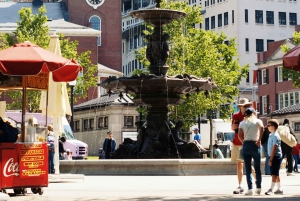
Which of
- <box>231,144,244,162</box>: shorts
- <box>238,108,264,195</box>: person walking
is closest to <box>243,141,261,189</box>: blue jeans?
<box>238,108,264,195</box>: person walking

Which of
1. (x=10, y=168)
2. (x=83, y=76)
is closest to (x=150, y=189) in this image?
(x=10, y=168)

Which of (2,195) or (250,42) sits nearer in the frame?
(2,195)

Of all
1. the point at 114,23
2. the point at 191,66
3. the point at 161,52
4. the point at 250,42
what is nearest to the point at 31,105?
the point at 191,66

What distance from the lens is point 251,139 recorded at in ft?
50.0

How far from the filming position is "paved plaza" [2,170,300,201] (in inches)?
584

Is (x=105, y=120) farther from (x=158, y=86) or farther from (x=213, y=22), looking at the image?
(x=158, y=86)

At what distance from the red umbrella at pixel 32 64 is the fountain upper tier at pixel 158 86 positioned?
7143mm

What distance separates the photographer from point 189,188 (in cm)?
1720

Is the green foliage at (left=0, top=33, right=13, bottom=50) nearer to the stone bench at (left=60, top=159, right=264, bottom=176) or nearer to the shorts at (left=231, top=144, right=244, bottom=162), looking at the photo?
the stone bench at (left=60, top=159, right=264, bottom=176)

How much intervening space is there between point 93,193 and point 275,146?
364 centimetres

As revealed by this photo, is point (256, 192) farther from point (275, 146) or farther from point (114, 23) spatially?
point (114, 23)

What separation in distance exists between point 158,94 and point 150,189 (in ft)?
26.3

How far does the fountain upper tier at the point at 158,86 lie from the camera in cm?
2394

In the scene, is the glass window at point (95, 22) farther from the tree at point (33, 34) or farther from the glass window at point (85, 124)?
the tree at point (33, 34)
